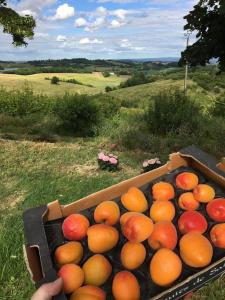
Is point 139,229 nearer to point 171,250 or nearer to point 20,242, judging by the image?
point 171,250

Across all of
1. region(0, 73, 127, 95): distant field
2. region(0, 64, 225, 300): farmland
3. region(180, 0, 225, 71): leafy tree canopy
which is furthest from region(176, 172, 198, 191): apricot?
region(0, 73, 127, 95): distant field

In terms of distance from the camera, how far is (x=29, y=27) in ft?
40.8

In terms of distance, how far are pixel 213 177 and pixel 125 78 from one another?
75.8m

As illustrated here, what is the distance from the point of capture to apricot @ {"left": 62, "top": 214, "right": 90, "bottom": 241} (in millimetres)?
1909

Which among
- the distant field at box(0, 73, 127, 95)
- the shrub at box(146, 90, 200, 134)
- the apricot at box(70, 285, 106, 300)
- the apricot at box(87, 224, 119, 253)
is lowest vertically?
the distant field at box(0, 73, 127, 95)

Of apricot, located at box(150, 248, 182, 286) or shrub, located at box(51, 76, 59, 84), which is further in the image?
shrub, located at box(51, 76, 59, 84)

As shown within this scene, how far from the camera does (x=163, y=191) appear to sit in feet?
6.86

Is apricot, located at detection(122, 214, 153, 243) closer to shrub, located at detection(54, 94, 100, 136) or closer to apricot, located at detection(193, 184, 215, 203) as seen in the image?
apricot, located at detection(193, 184, 215, 203)

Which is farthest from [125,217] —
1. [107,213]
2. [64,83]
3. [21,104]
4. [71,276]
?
[64,83]

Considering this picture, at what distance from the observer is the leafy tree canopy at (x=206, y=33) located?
7175 millimetres

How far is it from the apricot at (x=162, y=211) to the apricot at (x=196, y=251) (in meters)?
0.17

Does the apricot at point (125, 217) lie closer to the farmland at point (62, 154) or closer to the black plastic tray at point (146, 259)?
the black plastic tray at point (146, 259)

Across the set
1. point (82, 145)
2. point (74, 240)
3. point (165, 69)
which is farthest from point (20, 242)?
point (165, 69)

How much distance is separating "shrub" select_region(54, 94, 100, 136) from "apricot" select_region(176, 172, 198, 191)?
38.7 ft
